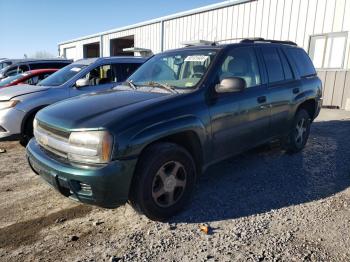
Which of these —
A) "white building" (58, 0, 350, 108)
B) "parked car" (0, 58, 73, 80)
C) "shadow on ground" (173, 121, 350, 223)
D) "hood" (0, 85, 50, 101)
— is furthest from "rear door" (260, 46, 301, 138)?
"parked car" (0, 58, 73, 80)

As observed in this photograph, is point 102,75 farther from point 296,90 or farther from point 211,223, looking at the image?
point 211,223

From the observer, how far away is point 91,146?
291 cm

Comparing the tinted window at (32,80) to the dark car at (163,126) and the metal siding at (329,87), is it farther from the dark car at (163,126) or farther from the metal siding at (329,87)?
the metal siding at (329,87)

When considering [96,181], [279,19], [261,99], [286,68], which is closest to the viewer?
[96,181]

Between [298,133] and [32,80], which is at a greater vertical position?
[32,80]

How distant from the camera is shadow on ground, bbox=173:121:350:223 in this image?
3.75m

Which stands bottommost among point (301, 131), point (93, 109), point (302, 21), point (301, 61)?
point (301, 131)

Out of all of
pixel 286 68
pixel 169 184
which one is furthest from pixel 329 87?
pixel 169 184

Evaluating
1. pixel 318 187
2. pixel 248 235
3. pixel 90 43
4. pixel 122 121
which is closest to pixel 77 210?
pixel 122 121

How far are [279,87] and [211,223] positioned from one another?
250 centimetres

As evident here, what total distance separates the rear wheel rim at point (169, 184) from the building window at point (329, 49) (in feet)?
32.2

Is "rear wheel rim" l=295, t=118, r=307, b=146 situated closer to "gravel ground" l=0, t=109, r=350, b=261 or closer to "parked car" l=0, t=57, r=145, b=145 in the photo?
"gravel ground" l=0, t=109, r=350, b=261

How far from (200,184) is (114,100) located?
5.69 ft

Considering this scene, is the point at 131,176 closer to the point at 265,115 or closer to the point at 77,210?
the point at 77,210
